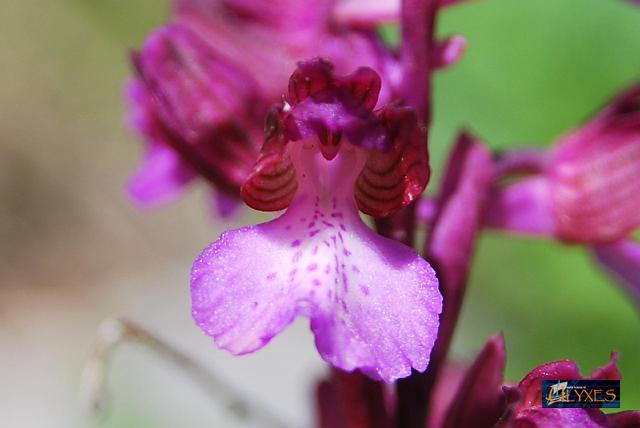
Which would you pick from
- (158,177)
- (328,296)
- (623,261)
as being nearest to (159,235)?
(158,177)

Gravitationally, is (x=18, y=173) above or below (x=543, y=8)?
below

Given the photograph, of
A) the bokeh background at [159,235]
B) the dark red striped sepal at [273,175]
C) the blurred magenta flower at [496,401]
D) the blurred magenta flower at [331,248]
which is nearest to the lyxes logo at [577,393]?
the blurred magenta flower at [496,401]

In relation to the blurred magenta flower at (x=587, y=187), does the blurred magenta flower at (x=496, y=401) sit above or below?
below

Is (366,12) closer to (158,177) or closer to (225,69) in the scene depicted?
(225,69)

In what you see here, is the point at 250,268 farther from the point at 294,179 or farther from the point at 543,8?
the point at 543,8

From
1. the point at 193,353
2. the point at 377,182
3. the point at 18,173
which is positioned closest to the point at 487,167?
the point at 377,182

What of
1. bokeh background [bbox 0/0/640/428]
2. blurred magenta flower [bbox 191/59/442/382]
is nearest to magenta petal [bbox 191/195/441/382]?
blurred magenta flower [bbox 191/59/442/382]

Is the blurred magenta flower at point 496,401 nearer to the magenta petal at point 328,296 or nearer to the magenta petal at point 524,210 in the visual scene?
the magenta petal at point 328,296

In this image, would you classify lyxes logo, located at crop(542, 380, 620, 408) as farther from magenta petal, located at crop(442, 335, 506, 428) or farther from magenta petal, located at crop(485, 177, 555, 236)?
magenta petal, located at crop(485, 177, 555, 236)

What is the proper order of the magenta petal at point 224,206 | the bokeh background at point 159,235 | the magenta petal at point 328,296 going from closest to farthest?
the magenta petal at point 328,296 < the magenta petal at point 224,206 < the bokeh background at point 159,235
